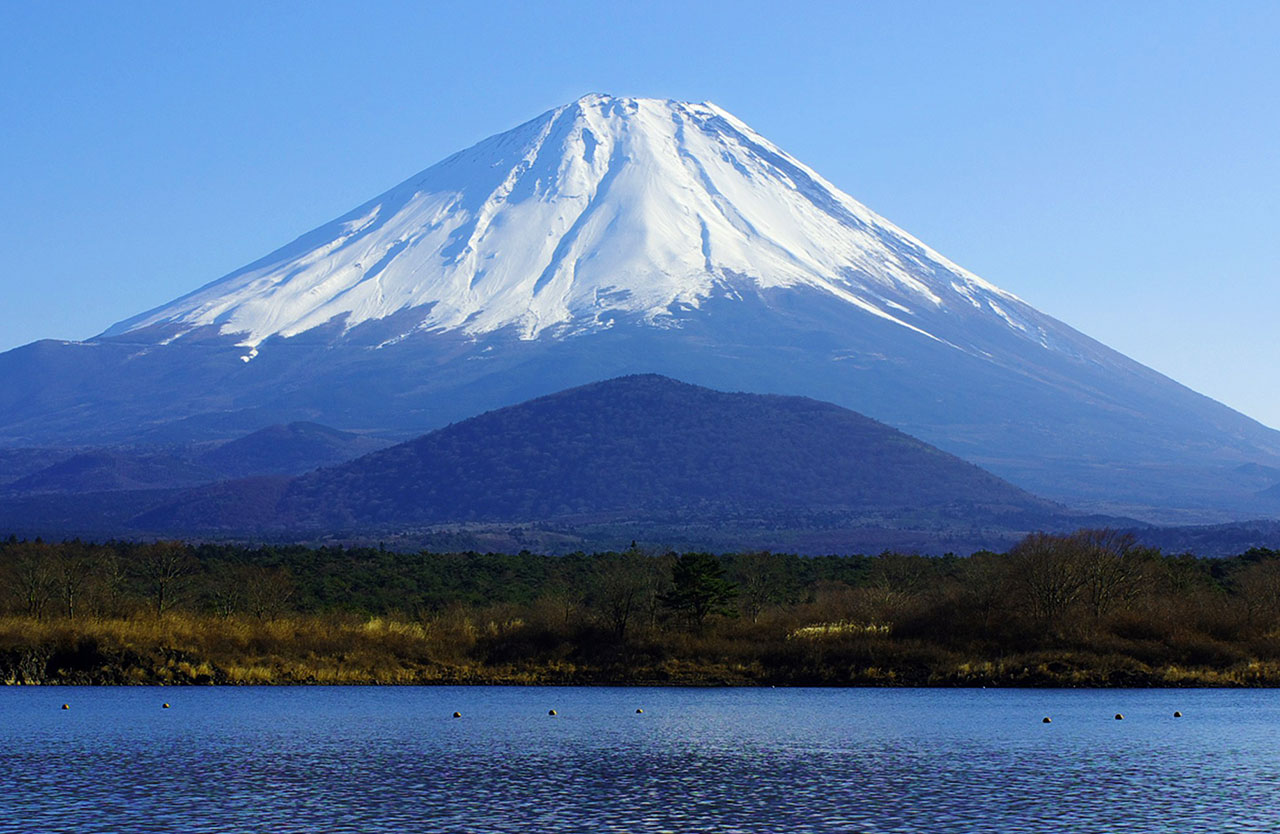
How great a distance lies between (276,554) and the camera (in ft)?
372

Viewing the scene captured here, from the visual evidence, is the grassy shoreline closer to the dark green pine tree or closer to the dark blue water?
the dark green pine tree

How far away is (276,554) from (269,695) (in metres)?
50.0

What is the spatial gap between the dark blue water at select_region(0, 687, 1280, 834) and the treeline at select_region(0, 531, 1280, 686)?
14.1ft

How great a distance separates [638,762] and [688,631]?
105 feet

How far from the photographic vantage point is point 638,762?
144 feet

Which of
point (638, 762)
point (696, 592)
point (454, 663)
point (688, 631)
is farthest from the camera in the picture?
point (688, 631)

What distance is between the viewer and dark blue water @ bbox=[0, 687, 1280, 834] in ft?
110

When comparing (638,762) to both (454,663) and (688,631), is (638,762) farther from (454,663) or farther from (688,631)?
(688,631)

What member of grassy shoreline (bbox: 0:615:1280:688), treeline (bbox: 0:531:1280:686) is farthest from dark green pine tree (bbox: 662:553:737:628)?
grassy shoreline (bbox: 0:615:1280:688)

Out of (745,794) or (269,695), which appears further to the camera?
(269,695)

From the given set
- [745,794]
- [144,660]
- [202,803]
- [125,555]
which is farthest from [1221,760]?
[125,555]

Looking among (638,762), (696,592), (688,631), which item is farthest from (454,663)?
(638,762)

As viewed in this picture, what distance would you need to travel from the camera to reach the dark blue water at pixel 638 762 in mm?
33625

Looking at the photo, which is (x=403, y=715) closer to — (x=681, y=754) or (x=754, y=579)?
(x=681, y=754)
